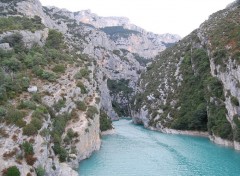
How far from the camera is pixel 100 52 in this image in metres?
158

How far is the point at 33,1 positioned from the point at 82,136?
51.7 metres

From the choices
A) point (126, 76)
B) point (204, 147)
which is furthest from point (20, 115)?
point (126, 76)

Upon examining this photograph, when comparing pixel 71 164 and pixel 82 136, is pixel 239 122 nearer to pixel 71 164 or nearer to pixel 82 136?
pixel 82 136

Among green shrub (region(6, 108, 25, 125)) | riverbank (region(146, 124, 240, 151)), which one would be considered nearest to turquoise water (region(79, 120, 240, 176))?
riverbank (region(146, 124, 240, 151))

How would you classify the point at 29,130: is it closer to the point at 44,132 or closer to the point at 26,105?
the point at 44,132

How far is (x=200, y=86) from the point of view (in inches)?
3627

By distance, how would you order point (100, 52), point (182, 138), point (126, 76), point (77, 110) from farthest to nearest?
point (126, 76) → point (100, 52) → point (182, 138) → point (77, 110)

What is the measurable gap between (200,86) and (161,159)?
125ft

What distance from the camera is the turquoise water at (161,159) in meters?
49.5

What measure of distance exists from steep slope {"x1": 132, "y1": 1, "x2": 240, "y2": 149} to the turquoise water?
627 centimetres

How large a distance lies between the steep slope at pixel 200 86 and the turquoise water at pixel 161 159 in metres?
6.27

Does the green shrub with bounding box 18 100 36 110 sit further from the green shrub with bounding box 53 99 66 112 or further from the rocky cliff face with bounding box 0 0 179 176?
the green shrub with bounding box 53 99 66 112

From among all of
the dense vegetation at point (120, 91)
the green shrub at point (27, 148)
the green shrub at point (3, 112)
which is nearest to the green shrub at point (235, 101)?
the green shrub at point (27, 148)

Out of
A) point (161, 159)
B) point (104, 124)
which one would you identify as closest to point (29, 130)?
point (161, 159)
